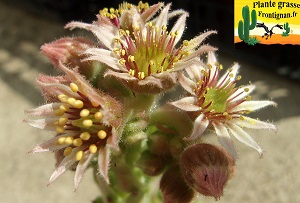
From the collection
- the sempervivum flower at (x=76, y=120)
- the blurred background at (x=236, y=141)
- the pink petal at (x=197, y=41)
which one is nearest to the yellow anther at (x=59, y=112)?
the sempervivum flower at (x=76, y=120)

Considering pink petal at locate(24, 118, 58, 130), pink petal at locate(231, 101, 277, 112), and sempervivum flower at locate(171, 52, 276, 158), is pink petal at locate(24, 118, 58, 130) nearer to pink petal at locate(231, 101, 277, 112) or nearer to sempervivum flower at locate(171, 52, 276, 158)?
sempervivum flower at locate(171, 52, 276, 158)

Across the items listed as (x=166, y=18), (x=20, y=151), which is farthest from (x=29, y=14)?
(x=166, y=18)

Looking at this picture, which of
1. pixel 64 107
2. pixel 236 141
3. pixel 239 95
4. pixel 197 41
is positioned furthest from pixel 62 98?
pixel 236 141

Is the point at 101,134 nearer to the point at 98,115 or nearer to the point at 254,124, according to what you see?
the point at 98,115

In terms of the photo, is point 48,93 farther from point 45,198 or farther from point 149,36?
point 45,198

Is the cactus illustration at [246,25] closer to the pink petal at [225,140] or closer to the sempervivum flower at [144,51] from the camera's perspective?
the sempervivum flower at [144,51]

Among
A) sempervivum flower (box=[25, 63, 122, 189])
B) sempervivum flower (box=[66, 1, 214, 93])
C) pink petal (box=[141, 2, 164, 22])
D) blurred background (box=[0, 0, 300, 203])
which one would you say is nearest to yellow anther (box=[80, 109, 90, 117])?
sempervivum flower (box=[25, 63, 122, 189])
